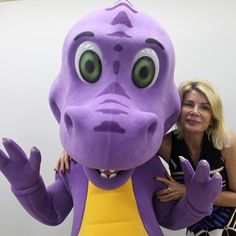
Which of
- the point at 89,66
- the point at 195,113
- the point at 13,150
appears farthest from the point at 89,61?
the point at 195,113

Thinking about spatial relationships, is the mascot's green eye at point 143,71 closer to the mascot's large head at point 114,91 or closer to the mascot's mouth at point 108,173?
the mascot's large head at point 114,91

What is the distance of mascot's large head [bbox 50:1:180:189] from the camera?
63 centimetres

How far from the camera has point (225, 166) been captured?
1053mm

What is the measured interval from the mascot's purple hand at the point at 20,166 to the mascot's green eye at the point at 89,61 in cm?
23

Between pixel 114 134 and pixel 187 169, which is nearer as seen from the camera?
pixel 114 134

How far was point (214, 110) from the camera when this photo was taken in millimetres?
1027

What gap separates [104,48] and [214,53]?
72 centimetres

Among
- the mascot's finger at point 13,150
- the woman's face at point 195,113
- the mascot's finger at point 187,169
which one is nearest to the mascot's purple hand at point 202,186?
the mascot's finger at point 187,169

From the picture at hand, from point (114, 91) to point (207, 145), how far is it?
0.48 metres

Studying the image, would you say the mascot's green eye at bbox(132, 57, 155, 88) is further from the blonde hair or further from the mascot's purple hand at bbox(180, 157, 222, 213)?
the blonde hair

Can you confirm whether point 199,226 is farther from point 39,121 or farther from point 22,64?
point 22,64

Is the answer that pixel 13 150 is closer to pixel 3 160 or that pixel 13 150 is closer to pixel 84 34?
pixel 3 160

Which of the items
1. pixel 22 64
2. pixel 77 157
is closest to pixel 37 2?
pixel 22 64

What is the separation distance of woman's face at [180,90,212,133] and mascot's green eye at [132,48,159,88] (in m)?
0.34
